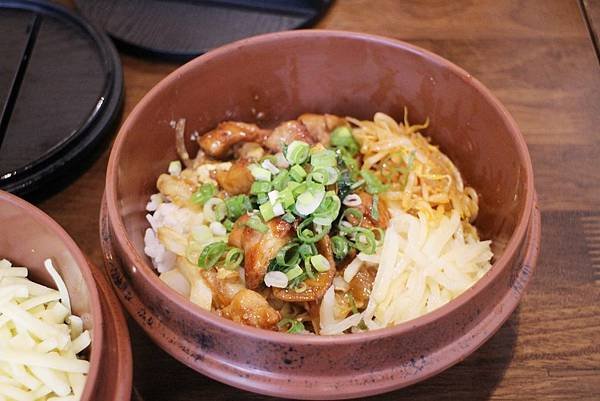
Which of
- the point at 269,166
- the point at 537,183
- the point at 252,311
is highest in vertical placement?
the point at 269,166

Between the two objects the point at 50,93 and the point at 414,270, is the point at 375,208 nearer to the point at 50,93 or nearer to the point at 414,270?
the point at 414,270

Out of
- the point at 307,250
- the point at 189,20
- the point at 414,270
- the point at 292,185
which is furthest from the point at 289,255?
the point at 189,20

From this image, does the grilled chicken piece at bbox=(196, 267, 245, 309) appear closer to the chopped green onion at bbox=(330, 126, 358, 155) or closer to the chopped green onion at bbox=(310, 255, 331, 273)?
the chopped green onion at bbox=(310, 255, 331, 273)

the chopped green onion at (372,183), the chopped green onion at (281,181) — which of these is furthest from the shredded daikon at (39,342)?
the chopped green onion at (372,183)

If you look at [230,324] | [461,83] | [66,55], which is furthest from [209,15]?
[230,324]

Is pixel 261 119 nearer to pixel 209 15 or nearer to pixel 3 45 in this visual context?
pixel 209 15

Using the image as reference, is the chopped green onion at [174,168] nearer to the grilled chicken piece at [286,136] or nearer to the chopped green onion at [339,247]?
the grilled chicken piece at [286,136]
